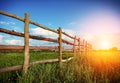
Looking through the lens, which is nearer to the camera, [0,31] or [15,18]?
[0,31]

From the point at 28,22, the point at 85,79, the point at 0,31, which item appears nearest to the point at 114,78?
the point at 85,79

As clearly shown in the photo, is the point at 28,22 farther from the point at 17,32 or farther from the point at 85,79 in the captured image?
the point at 85,79

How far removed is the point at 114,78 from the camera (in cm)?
470

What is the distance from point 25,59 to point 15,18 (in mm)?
1279

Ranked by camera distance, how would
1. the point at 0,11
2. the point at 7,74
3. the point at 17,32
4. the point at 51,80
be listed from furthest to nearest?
the point at 7,74
the point at 17,32
the point at 51,80
the point at 0,11

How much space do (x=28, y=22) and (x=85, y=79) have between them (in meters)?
2.46

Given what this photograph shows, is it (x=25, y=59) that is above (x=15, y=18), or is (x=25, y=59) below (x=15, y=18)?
below

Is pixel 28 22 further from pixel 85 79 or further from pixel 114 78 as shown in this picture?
pixel 114 78

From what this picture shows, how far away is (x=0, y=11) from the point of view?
4.05 metres

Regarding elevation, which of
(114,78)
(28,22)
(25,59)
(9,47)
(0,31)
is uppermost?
(28,22)

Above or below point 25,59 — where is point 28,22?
above

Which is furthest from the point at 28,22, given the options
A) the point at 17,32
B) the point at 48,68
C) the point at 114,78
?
the point at 114,78

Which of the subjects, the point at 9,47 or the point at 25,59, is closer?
the point at 9,47

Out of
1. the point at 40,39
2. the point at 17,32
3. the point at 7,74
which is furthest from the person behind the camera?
the point at 40,39
